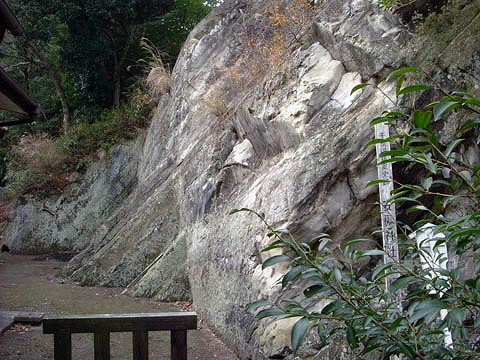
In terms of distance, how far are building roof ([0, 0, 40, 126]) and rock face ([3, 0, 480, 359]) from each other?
326cm

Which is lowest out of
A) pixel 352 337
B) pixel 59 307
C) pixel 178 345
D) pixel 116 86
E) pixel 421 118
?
pixel 59 307

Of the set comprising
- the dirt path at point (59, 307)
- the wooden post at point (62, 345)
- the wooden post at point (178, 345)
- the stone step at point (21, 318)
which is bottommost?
the dirt path at point (59, 307)

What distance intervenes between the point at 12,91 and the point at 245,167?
144 inches

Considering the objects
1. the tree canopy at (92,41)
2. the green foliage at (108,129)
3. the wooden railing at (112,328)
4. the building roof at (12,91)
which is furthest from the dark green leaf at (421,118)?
the tree canopy at (92,41)

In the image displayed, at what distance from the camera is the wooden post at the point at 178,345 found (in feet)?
11.1

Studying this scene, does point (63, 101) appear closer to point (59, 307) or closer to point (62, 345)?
point (59, 307)

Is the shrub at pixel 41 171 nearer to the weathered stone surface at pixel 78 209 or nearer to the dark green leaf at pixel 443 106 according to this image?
the weathered stone surface at pixel 78 209

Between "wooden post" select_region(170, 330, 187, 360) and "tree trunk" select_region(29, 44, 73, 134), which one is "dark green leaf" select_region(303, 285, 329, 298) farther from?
"tree trunk" select_region(29, 44, 73, 134)

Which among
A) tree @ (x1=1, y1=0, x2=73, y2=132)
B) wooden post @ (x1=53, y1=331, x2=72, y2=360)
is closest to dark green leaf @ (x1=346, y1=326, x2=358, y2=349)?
wooden post @ (x1=53, y1=331, x2=72, y2=360)

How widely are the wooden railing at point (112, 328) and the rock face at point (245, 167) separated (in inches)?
94.4

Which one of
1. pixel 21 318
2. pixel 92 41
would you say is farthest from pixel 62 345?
pixel 92 41

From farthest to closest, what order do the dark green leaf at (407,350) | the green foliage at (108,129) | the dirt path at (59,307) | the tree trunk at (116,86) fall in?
1. the tree trunk at (116,86)
2. the green foliage at (108,129)
3. the dirt path at (59,307)
4. the dark green leaf at (407,350)

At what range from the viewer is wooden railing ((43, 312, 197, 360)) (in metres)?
3.29

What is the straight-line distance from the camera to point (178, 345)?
3.38 meters
